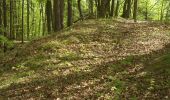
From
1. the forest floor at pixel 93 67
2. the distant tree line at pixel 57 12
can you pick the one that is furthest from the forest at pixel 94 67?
the distant tree line at pixel 57 12

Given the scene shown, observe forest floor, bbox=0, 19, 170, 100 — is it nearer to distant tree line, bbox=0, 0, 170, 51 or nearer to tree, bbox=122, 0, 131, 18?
distant tree line, bbox=0, 0, 170, 51

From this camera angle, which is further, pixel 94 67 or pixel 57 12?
pixel 57 12

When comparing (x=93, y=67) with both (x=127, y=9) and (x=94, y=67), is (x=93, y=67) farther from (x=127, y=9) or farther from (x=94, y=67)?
(x=127, y=9)

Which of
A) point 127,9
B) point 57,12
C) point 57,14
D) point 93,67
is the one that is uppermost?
point 127,9

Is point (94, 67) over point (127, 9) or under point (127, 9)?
under

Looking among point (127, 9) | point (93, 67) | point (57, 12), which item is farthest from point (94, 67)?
point (127, 9)

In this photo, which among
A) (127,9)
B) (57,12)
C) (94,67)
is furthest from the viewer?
(127,9)

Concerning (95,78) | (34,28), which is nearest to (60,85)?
(95,78)

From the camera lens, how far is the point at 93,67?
17625 millimetres

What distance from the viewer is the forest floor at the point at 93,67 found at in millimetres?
13664

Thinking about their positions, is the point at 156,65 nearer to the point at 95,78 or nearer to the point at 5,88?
the point at 95,78

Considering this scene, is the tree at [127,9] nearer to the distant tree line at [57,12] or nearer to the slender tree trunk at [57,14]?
the distant tree line at [57,12]

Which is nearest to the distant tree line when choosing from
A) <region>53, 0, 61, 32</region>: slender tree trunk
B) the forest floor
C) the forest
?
<region>53, 0, 61, 32</region>: slender tree trunk

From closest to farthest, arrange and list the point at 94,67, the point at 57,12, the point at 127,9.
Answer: the point at 94,67, the point at 57,12, the point at 127,9
